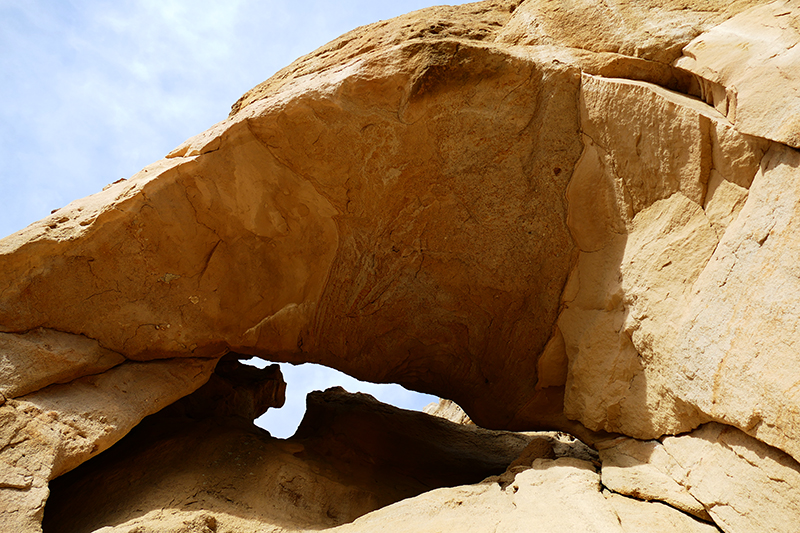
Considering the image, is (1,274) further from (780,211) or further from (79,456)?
(780,211)

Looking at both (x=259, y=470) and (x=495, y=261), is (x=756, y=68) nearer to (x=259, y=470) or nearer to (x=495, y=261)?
(x=495, y=261)

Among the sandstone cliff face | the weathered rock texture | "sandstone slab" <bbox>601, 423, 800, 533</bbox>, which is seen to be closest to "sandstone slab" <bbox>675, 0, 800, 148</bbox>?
the sandstone cliff face

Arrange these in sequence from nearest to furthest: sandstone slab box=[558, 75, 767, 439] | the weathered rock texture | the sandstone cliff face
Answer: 1. the sandstone cliff face
2. sandstone slab box=[558, 75, 767, 439]
3. the weathered rock texture

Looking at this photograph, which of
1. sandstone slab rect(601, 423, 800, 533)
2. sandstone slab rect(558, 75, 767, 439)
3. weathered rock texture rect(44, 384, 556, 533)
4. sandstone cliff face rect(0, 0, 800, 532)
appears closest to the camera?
sandstone slab rect(601, 423, 800, 533)

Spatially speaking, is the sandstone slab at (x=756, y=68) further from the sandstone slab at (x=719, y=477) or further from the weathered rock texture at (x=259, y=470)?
the weathered rock texture at (x=259, y=470)

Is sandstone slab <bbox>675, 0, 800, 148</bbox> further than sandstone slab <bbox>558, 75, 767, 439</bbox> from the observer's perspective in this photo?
No

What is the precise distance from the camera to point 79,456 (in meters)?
3.53

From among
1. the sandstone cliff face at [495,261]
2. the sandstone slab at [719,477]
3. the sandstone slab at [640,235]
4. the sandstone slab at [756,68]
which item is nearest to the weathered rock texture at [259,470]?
the sandstone cliff face at [495,261]

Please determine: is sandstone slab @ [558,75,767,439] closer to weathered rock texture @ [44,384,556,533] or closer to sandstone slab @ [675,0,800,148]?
sandstone slab @ [675,0,800,148]

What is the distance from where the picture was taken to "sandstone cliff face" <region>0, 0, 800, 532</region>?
2764 millimetres

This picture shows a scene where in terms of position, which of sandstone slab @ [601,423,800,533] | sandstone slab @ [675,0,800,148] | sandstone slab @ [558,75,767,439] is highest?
sandstone slab @ [675,0,800,148]

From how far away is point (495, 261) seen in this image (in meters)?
4.47

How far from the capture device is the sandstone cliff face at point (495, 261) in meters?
2.76

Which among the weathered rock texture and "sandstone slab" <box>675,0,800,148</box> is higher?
"sandstone slab" <box>675,0,800,148</box>
